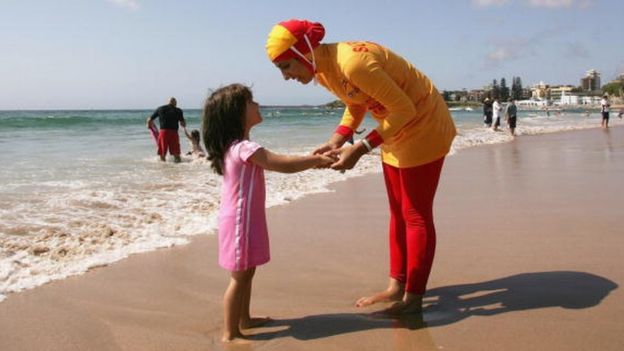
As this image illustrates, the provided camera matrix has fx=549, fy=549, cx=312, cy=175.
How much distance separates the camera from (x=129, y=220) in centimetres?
538

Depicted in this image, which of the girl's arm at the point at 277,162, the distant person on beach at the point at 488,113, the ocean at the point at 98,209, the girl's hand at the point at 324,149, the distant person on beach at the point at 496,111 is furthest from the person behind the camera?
the distant person on beach at the point at 488,113

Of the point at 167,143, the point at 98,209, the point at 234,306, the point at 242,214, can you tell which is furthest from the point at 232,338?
the point at 167,143

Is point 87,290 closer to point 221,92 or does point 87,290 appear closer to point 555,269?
point 221,92

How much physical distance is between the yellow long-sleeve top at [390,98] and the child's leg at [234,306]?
934 mm

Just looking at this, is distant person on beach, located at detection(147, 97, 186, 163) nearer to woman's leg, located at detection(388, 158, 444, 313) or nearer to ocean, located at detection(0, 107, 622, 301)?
ocean, located at detection(0, 107, 622, 301)

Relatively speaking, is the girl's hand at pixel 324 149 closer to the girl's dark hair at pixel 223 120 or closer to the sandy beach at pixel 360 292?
the girl's dark hair at pixel 223 120

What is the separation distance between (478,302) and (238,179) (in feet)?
5.00

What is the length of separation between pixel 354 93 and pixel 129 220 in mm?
3342

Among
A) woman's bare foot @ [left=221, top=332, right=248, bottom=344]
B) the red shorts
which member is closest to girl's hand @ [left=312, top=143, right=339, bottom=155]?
woman's bare foot @ [left=221, top=332, right=248, bottom=344]

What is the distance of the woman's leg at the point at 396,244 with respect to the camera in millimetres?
3131

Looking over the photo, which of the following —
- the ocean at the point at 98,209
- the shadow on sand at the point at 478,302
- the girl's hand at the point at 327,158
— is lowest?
the shadow on sand at the point at 478,302

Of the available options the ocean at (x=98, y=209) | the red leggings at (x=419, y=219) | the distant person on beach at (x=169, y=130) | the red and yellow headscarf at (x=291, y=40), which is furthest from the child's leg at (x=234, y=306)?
the distant person on beach at (x=169, y=130)

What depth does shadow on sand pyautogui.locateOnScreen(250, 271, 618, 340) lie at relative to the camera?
2744 mm

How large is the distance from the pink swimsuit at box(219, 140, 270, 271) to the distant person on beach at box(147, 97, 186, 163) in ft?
32.8
